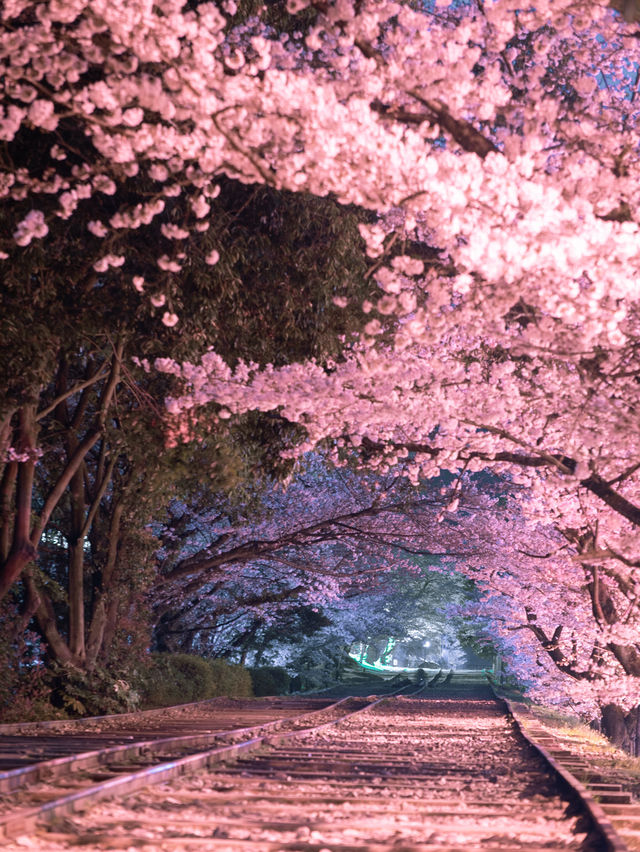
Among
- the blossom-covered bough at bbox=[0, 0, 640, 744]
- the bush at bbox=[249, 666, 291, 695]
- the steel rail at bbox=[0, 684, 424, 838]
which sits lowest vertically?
the bush at bbox=[249, 666, 291, 695]

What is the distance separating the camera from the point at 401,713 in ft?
67.8

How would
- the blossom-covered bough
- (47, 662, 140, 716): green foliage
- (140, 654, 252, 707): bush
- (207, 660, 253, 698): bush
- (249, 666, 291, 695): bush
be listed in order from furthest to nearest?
(249, 666, 291, 695): bush, (207, 660, 253, 698): bush, (140, 654, 252, 707): bush, (47, 662, 140, 716): green foliage, the blossom-covered bough

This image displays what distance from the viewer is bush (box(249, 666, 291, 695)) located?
32125mm

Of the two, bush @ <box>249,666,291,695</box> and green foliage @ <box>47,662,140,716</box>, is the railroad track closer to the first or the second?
green foliage @ <box>47,662,140,716</box>

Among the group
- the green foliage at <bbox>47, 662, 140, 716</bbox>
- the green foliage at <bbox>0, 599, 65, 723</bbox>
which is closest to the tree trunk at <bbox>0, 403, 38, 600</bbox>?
the green foliage at <bbox>0, 599, 65, 723</bbox>

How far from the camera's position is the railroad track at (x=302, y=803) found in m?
4.86

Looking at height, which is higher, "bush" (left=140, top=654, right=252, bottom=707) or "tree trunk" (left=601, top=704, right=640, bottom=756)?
"bush" (left=140, top=654, right=252, bottom=707)

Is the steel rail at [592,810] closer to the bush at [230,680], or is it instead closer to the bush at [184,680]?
the bush at [184,680]

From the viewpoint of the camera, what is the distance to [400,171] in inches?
249

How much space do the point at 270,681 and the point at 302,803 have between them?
90.3 ft

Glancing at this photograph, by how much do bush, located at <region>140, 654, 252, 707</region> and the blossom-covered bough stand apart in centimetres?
1101

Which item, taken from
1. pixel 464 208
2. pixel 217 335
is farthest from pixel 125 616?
pixel 464 208

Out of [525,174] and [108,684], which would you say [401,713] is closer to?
[108,684]

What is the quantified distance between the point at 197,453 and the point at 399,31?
691 centimetres
